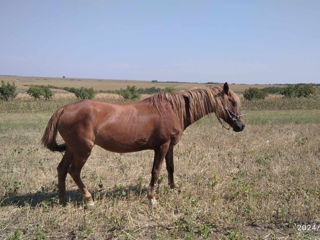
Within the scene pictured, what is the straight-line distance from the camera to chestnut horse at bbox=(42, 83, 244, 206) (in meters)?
4.80

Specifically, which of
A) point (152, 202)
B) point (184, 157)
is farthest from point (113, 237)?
point (184, 157)

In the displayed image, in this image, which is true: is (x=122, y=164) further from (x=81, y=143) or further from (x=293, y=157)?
(x=293, y=157)

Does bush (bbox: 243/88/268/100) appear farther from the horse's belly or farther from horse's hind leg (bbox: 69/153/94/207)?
horse's hind leg (bbox: 69/153/94/207)

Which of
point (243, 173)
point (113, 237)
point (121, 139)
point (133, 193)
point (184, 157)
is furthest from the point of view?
point (184, 157)

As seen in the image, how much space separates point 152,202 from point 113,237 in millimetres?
1204

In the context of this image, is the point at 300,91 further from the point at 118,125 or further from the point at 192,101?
the point at 118,125

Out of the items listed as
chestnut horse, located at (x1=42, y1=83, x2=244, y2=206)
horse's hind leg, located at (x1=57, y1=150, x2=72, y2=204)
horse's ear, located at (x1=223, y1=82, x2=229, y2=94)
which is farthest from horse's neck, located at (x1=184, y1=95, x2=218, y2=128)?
horse's hind leg, located at (x1=57, y1=150, x2=72, y2=204)

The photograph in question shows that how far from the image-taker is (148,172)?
6820mm

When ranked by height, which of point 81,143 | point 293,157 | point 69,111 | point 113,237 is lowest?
point 113,237

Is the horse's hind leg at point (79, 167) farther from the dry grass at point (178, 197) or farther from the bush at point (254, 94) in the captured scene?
the bush at point (254, 94)

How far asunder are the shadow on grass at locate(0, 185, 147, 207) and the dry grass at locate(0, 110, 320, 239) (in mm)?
19

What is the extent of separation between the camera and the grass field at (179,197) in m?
4.03

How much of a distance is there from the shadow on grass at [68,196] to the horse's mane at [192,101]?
1761 mm

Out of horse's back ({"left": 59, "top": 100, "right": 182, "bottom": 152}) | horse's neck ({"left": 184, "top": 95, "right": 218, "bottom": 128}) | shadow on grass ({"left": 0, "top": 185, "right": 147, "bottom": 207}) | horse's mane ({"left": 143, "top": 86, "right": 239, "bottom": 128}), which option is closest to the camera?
horse's back ({"left": 59, "top": 100, "right": 182, "bottom": 152})
